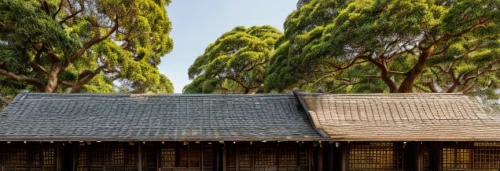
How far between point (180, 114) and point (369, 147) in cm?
668

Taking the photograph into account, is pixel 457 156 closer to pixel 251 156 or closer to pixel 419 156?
pixel 419 156

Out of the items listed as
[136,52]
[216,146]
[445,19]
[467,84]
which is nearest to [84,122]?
[216,146]

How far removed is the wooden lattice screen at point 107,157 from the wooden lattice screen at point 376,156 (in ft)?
24.5

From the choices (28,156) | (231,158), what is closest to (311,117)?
(231,158)

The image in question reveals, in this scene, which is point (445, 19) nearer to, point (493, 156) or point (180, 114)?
point (493, 156)

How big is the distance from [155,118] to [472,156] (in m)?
10.9

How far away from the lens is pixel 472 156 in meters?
11.2

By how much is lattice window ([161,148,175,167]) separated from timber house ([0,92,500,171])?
0.11 feet

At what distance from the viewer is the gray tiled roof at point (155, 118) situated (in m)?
10.0

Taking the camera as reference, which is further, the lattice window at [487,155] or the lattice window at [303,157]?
the lattice window at [303,157]

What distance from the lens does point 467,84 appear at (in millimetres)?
26234

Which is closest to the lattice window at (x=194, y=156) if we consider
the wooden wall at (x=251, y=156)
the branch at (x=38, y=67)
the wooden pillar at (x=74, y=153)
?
the wooden wall at (x=251, y=156)

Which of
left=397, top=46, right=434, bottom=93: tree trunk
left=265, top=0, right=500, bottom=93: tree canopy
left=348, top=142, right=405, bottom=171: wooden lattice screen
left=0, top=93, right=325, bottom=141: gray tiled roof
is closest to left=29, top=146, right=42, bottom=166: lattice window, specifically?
left=0, top=93, right=325, bottom=141: gray tiled roof

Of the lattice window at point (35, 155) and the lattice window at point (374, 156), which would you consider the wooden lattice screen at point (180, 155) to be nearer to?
the lattice window at point (35, 155)
